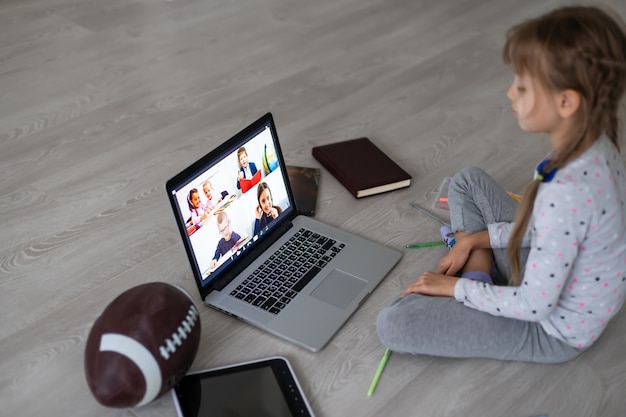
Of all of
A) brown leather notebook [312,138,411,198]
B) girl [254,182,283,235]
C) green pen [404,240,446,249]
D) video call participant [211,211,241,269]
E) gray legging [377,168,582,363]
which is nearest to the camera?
gray legging [377,168,582,363]

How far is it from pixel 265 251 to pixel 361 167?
1.57 ft

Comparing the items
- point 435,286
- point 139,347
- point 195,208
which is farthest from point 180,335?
point 435,286

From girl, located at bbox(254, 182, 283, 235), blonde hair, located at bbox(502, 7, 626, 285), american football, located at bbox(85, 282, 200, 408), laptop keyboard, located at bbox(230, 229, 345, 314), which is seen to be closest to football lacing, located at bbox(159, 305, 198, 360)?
american football, located at bbox(85, 282, 200, 408)

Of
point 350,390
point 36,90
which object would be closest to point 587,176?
point 350,390

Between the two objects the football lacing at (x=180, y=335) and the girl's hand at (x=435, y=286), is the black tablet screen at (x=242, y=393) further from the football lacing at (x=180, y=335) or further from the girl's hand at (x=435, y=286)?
the girl's hand at (x=435, y=286)

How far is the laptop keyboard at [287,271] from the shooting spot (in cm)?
149

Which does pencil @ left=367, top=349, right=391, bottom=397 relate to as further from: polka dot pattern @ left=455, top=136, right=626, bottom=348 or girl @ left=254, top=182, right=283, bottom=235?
girl @ left=254, top=182, right=283, bottom=235

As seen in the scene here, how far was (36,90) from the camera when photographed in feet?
7.84

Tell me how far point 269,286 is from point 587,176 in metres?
0.70

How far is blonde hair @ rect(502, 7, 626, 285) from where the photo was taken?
Answer: 111cm

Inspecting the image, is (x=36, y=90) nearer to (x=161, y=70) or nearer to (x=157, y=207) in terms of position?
(x=161, y=70)

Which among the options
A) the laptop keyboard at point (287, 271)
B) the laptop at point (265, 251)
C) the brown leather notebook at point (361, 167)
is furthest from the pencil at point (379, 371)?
the brown leather notebook at point (361, 167)

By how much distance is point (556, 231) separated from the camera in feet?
3.79

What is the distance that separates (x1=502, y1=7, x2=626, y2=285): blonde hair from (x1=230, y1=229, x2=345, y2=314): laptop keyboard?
613 mm
